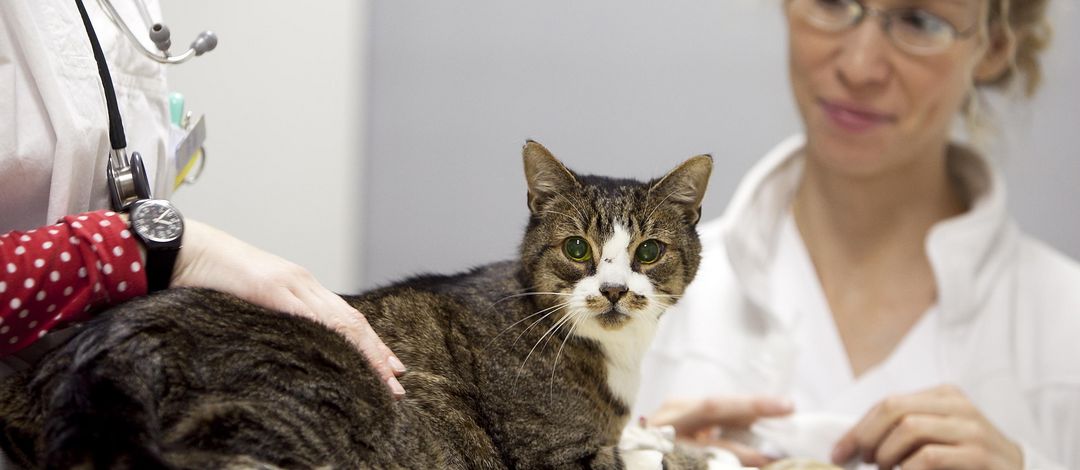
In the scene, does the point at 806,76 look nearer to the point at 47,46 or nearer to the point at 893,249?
the point at 893,249

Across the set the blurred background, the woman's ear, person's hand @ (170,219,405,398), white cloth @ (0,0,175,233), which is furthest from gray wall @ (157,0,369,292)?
the woman's ear

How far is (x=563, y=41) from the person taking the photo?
216 cm

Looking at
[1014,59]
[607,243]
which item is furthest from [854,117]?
[607,243]

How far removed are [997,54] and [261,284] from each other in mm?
1651

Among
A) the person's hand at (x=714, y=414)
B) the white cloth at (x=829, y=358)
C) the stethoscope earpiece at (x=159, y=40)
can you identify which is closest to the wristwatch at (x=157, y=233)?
the stethoscope earpiece at (x=159, y=40)

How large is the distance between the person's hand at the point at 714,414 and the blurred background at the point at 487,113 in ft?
2.45

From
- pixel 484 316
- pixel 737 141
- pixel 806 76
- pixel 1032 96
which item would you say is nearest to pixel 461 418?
pixel 484 316

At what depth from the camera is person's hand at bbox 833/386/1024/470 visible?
136 cm

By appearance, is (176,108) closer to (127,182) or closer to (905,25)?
(127,182)

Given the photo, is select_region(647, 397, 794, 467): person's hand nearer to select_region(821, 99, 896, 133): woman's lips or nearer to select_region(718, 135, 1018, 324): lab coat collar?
select_region(718, 135, 1018, 324): lab coat collar

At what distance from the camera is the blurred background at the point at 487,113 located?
211 cm

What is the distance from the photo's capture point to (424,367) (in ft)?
3.13

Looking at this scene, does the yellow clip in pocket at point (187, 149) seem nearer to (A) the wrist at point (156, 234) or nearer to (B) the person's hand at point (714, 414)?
(A) the wrist at point (156, 234)

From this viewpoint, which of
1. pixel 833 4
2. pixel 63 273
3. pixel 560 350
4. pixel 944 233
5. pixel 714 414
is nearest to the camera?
pixel 63 273
